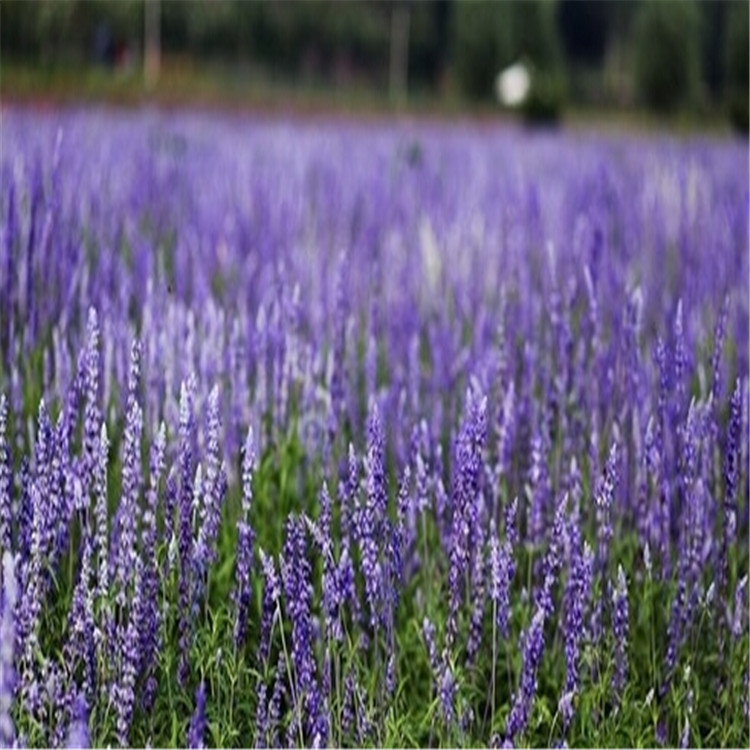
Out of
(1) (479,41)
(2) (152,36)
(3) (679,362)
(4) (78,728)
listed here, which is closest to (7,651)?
(4) (78,728)

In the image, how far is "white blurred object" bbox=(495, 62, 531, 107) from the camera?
4.33 m

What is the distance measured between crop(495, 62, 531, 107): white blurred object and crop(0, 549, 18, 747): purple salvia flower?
3.12 m

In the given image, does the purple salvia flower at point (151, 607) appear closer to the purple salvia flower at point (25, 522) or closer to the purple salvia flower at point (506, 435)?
the purple salvia flower at point (25, 522)

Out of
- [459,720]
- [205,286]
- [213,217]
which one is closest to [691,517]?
[459,720]

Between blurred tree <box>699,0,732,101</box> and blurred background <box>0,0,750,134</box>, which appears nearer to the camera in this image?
blurred background <box>0,0,750,134</box>

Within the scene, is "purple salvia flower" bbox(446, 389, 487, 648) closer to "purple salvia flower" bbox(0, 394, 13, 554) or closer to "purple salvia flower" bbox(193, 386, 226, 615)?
"purple salvia flower" bbox(193, 386, 226, 615)

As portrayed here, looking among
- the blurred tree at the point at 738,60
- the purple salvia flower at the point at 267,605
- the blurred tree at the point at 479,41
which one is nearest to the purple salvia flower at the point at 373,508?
the purple salvia flower at the point at 267,605

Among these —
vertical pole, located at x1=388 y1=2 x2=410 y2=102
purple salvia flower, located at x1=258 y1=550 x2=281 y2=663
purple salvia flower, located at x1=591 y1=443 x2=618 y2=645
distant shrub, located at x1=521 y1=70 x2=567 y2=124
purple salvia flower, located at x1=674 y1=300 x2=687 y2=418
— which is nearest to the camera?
purple salvia flower, located at x1=258 y1=550 x2=281 y2=663

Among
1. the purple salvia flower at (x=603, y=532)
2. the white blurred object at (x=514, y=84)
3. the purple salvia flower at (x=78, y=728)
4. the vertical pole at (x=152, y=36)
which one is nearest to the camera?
the purple salvia flower at (x=78, y=728)

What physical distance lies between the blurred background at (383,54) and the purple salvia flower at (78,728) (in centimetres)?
148

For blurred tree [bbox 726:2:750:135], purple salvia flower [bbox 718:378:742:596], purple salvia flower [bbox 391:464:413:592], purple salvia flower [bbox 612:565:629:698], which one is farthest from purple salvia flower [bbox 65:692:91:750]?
blurred tree [bbox 726:2:750:135]

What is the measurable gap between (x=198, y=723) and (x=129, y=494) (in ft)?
0.83

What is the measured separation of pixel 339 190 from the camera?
4.13 meters

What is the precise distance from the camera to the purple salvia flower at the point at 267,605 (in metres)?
1.48
